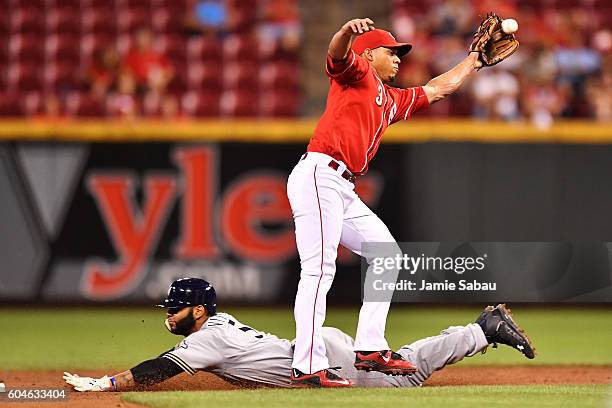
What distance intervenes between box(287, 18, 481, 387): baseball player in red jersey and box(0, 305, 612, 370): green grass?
2.20 m

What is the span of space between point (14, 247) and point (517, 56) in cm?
608

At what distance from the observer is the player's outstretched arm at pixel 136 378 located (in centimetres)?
579

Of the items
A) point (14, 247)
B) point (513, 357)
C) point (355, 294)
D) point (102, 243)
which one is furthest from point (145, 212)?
point (513, 357)

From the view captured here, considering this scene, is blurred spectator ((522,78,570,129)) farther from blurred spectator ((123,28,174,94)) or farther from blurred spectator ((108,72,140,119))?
blurred spectator ((108,72,140,119))

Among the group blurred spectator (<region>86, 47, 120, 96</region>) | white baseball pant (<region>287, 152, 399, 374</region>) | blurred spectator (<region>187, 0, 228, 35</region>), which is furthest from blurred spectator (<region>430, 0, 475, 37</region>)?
white baseball pant (<region>287, 152, 399, 374</region>)

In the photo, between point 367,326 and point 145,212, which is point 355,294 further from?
point 367,326

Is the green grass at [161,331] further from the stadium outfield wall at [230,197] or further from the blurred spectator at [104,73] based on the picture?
the blurred spectator at [104,73]

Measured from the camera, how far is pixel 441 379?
22.2ft

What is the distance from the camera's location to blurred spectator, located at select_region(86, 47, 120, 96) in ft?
42.9

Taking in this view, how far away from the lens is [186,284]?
19.7 ft

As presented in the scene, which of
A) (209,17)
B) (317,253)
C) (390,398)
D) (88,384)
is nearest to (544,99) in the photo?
(209,17)

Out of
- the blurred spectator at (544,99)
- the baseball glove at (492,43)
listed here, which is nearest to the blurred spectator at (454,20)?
the blurred spectator at (544,99)

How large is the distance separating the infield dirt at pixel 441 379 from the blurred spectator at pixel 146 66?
6264 mm

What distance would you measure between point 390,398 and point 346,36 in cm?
175
